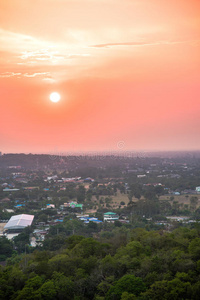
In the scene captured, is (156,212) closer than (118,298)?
No

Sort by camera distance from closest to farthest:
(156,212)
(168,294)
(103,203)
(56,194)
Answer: (168,294) → (156,212) → (103,203) → (56,194)

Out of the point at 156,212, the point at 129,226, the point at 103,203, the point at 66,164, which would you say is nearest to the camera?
the point at 129,226

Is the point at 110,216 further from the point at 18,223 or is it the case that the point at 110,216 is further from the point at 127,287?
the point at 127,287

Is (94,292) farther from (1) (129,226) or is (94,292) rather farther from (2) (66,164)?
(2) (66,164)

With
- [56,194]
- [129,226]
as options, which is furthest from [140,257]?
[56,194]

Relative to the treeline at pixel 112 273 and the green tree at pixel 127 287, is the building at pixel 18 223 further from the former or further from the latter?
the green tree at pixel 127 287

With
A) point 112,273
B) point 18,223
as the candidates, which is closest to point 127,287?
point 112,273
